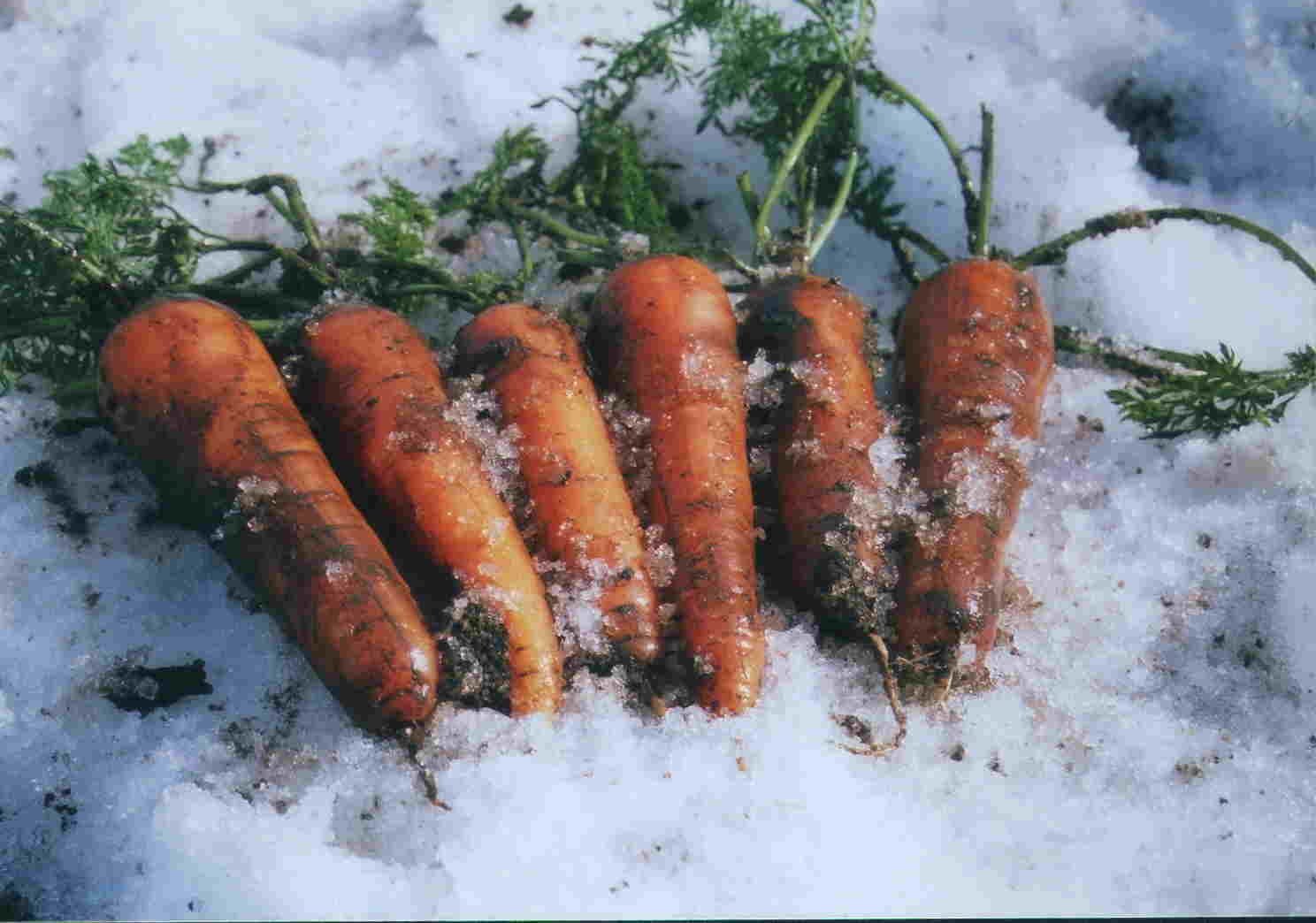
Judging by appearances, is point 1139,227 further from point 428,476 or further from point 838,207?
point 428,476

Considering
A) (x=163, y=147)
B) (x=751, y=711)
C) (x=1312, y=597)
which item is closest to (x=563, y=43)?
(x=163, y=147)

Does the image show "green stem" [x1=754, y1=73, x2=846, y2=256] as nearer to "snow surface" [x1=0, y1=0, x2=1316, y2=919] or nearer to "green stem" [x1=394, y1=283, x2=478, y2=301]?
"snow surface" [x1=0, y1=0, x2=1316, y2=919]

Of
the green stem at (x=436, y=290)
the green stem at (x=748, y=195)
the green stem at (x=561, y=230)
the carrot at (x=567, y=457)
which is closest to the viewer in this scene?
the carrot at (x=567, y=457)

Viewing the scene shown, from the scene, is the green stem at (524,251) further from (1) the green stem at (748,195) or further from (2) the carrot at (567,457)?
(1) the green stem at (748,195)

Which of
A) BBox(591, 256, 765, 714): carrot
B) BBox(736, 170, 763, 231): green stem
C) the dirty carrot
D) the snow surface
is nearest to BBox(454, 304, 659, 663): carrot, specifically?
BBox(591, 256, 765, 714): carrot

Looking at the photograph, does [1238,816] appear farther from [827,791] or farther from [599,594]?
[599,594]

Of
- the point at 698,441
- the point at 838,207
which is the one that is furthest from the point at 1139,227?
the point at 698,441

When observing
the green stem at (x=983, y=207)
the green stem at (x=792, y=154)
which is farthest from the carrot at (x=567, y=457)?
the green stem at (x=983, y=207)
